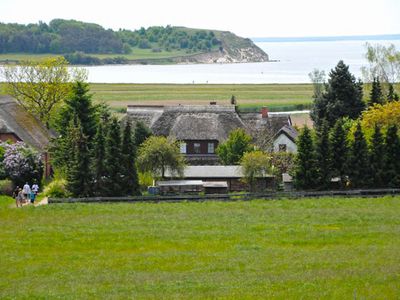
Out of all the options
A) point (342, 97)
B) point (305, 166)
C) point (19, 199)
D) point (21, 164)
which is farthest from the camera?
point (342, 97)

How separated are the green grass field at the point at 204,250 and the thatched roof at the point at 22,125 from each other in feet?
Answer: 54.6

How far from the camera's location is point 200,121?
253 ft

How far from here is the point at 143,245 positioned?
37.7 metres

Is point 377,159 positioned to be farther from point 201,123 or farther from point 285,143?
point 201,123

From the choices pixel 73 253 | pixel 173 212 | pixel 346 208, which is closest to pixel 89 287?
pixel 73 253

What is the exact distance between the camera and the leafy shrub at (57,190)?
56.0 metres

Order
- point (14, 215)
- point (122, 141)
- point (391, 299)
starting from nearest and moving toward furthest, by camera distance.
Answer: point (391, 299), point (14, 215), point (122, 141)

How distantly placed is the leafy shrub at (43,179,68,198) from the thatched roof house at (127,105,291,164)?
1692cm

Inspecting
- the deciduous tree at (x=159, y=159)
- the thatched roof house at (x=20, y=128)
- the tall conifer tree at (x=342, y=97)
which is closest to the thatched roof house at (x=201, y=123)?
the tall conifer tree at (x=342, y=97)

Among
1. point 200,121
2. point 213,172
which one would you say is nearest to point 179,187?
point 213,172

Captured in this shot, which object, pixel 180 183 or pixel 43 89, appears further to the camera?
pixel 43 89

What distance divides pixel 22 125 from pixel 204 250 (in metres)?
37.9

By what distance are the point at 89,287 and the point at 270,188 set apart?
32.9m

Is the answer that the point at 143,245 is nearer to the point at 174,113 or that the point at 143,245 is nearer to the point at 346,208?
the point at 346,208
